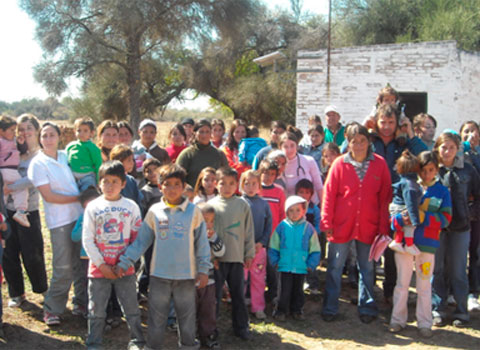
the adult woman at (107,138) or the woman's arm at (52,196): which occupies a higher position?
the adult woman at (107,138)

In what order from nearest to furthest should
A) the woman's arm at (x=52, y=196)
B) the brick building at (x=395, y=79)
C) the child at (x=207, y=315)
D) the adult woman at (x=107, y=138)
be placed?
the child at (x=207, y=315) → the woman's arm at (x=52, y=196) → the adult woman at (x=107, y=138) → the brick building at (x=395, y=79)

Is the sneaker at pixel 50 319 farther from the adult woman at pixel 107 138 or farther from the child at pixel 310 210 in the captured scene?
the child at pixel 310 210

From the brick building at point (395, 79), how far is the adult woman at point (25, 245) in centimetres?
909

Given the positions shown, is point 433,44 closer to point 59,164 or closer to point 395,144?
point 395,144

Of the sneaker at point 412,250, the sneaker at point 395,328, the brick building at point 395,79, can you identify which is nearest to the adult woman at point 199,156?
the sneaker at point 412,250

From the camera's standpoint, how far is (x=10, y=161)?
4.60 meters

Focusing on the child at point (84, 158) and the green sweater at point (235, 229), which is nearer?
the green sweater at point (235, 229)

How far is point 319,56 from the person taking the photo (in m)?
12.8

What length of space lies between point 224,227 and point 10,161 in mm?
2212

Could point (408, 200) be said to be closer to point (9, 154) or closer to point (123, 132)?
point (123, 132)

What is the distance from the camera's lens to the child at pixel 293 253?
452 cm

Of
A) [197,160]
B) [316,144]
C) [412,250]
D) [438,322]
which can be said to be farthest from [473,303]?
[197,160]

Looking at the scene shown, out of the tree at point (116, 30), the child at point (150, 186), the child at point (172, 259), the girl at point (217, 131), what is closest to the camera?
the child at point (172, 259)

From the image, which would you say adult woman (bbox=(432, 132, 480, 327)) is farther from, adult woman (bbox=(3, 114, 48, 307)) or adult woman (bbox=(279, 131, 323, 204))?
adult woman (bbox=(3, 114, 48, 307))
